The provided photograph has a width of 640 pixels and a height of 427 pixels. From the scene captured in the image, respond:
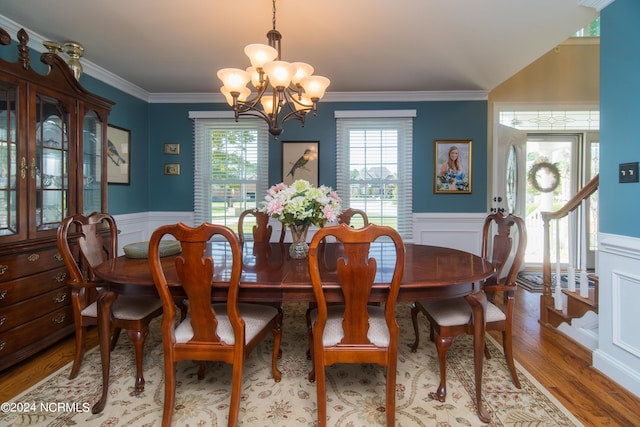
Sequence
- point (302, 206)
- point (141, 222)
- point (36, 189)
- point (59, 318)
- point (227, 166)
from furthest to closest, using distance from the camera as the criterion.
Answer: point (227, 166), point (141, 222), point (59, 318), point (36, 189), point (302, 206)

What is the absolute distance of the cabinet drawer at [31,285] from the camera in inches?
76.4

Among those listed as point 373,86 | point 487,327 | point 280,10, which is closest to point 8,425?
point 487,327

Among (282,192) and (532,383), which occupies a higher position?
(282,192)

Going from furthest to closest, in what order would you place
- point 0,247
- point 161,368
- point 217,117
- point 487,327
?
1. point 217,117
2. point 161,368
3. point 0,247
4. point 487,327

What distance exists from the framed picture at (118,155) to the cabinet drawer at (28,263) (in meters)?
1.31

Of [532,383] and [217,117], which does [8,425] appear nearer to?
[532,383]

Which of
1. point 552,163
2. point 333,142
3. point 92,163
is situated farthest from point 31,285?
point 552,163

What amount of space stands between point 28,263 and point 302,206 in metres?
1.84

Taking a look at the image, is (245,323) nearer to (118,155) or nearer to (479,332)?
(479,332)

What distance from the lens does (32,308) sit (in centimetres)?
210

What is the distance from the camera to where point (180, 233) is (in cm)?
134

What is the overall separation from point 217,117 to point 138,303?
271cm

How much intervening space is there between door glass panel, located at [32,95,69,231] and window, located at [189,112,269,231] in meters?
1.63

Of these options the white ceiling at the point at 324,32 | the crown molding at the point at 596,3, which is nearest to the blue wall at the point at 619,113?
the crown molding at the point at 596,3
